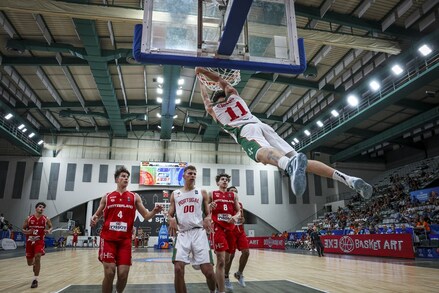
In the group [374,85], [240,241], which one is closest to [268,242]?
[374,85]

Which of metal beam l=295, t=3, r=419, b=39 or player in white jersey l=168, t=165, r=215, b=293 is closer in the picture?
player in white jersey l=168, t=165, r=215, b=293

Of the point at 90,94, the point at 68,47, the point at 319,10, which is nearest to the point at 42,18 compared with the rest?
the point at 68,47

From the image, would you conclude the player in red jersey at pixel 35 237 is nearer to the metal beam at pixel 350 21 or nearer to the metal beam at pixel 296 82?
the metal beam at pixel 350 21

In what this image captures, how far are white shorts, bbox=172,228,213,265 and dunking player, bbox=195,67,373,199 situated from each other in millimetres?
1380

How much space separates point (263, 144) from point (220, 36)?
1938 millimetres

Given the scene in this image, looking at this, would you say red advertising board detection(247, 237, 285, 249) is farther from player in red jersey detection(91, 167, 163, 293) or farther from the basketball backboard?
player in red jersey detection(91, 167, 163, 293)

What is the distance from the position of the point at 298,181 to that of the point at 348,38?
13.6 metres

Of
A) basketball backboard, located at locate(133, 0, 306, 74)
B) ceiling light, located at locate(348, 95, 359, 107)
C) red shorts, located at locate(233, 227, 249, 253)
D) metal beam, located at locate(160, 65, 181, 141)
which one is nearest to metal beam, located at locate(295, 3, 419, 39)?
ceiling light, located at locate(348, 95, 359, 107)

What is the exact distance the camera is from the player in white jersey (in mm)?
4617

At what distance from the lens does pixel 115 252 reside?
4605 millimetres

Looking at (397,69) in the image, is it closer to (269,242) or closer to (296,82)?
(296,82)

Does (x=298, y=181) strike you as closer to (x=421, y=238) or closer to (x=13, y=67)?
(x=421, y=238)

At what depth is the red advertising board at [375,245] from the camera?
13.6 metres

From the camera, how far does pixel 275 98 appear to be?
2495 centimetres
